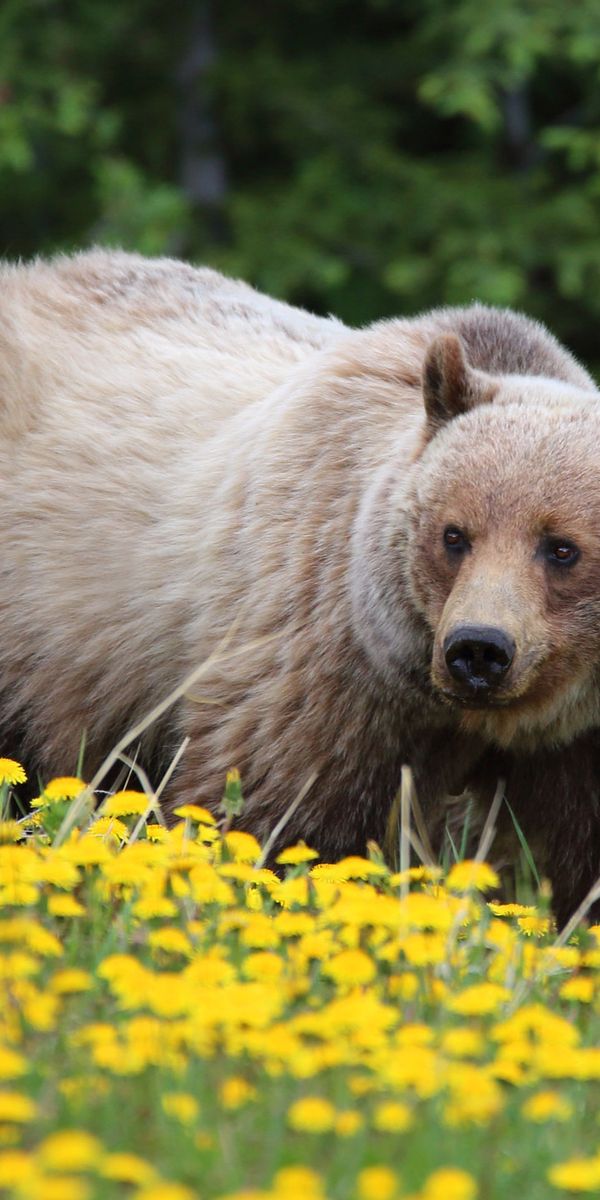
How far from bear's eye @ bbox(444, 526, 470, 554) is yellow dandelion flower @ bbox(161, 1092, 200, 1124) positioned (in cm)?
212

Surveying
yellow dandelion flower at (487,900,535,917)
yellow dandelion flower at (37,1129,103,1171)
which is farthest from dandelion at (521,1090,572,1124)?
yellow dandelion flower at (487,900,535,917)

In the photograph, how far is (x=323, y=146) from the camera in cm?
1398

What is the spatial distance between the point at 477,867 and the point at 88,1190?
134 cm

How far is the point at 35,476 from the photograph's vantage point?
565 centimetres

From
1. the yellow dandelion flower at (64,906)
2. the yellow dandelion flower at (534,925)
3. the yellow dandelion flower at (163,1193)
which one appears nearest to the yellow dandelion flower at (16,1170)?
the yellow dandelion flower at (163,1193)

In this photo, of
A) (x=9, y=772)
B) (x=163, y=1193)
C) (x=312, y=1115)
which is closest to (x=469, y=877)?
(x=312, y=1115)

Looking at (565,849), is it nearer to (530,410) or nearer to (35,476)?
(530,410)

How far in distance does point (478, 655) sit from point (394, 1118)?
1.82 meters

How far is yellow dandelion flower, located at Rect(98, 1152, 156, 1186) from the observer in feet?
6.62

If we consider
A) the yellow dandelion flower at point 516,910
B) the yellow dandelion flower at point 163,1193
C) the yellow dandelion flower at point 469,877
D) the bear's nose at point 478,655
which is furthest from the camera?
the bear's nose at point 478,655

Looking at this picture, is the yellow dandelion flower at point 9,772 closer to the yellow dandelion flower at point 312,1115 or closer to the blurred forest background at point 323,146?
the yellow dandelion flower at point 312,1115

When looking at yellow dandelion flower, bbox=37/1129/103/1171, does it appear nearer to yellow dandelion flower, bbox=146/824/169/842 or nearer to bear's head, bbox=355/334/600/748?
yellow dandelion flower, bbox=146/824/169/842

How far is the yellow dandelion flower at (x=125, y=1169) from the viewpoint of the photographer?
6.62ft

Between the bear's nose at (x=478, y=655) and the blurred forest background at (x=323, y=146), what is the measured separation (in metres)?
8.54
